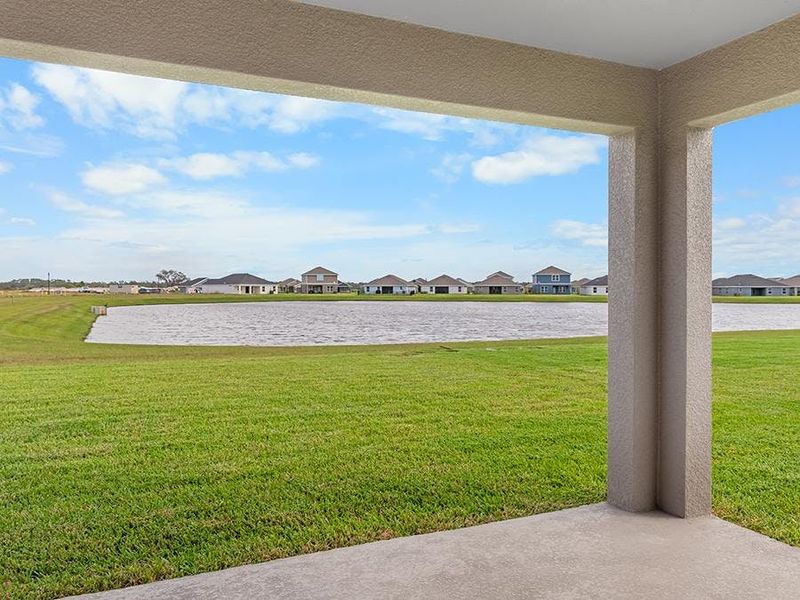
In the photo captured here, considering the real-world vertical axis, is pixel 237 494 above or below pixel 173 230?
below

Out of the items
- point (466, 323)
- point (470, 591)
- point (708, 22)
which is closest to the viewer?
point (470, 591)

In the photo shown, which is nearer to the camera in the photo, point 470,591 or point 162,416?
point 470,591

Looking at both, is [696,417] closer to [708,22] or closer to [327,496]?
[708,22]

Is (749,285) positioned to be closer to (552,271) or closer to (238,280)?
(552,271)

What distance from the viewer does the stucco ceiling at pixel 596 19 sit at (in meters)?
2.59

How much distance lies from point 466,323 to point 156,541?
10.9 meters

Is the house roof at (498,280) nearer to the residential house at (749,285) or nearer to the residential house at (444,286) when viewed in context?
the residential house at (444,286)

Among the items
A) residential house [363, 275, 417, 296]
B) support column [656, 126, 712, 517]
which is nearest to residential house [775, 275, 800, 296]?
support column [656, 126, 712, 517]

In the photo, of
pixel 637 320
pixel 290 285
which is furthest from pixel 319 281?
pixel 637 320

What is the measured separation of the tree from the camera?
8772 millimetres

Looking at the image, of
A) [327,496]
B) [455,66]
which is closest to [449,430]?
[327,496]

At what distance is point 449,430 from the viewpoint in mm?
5672

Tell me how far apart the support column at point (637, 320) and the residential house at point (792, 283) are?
5434mm

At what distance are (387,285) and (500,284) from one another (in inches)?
79.2
